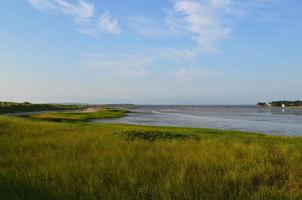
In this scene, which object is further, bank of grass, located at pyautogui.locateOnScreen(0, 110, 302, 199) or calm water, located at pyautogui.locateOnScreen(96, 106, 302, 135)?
calm water, located at pyautogui.locateOnScreen(96, 106, 302, 135)

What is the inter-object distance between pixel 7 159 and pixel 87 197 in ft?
14.3

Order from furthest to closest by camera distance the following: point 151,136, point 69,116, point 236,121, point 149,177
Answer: point 69,116 < point 236,121 < point 151,136 < point 149,177

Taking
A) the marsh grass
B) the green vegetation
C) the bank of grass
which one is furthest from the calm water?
the bank of grass

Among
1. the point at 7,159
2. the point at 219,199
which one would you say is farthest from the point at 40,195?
the point at 7,159

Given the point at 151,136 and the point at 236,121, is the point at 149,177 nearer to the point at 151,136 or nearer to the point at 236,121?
the point at 151,136

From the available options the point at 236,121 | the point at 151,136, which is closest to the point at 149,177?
the point at 151,136

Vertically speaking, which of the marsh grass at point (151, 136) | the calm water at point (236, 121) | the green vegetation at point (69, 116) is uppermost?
the marsh grass at point (151, 136)

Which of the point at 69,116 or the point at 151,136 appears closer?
the point at 151,136

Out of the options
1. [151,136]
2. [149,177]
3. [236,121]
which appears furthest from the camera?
[236,121]

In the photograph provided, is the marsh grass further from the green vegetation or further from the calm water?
the green vegetation

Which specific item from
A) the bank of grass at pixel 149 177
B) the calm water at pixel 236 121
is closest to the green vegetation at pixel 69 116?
the calm water at pixel 236 121

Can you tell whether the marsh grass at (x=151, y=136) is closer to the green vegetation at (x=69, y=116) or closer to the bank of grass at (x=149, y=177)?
the bank of grass at (x=149, y=177)

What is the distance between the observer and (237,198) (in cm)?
554

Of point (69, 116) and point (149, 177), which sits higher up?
point (149, 177)
